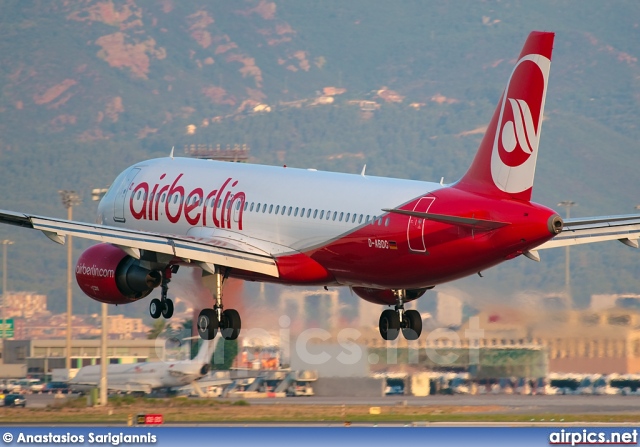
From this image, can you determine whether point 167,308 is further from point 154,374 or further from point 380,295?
point 154,374

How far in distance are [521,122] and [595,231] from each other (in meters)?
7.59

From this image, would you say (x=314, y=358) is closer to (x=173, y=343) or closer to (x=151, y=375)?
(x=151, y=375)

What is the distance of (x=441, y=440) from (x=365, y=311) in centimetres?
1729

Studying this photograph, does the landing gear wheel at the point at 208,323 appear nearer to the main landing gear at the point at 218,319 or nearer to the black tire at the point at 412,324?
the main landing gear at the point at 218,319

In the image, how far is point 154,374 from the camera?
283ft

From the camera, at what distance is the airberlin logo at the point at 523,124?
43.2 meters

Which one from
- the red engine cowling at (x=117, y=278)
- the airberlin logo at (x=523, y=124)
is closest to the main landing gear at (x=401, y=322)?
the red engine cowling at (x=117, y=278)

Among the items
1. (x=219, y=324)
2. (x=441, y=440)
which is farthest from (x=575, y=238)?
(x=219, y=324)

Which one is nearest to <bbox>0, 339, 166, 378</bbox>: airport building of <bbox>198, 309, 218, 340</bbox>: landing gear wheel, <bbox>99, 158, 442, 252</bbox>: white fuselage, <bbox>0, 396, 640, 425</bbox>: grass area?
<bbox>0, 396, 640, 425</bbox>: grass area

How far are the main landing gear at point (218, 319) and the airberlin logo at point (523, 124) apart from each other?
462 inches

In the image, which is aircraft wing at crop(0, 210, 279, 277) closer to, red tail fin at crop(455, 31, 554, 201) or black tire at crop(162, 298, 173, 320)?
black tire at crop(162, 298, 173, 320)

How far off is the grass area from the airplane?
318cm

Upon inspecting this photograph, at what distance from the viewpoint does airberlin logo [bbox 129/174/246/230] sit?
52.2 meters

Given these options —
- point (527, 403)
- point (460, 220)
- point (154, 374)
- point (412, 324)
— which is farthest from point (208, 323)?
point (154, 374)
